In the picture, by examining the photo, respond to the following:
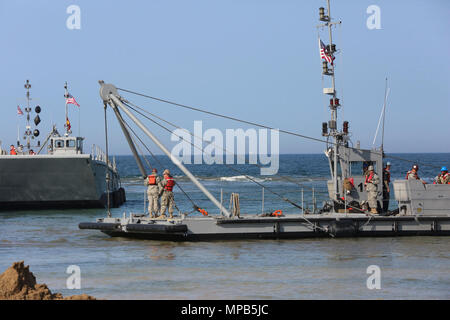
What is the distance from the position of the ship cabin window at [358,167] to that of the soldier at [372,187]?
0.64m

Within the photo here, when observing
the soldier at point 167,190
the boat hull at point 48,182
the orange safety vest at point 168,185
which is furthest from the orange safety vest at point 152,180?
the boat hull at point 48,182

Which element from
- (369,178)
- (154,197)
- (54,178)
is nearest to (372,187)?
(369,178)

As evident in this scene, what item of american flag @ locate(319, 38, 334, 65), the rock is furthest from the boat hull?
the rock

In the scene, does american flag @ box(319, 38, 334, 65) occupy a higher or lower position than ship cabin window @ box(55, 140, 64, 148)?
higher

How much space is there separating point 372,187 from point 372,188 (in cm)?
3

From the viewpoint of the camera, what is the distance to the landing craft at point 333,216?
18812 mm

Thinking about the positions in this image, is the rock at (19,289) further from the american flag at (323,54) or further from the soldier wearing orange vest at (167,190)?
the american flag at (323,54)

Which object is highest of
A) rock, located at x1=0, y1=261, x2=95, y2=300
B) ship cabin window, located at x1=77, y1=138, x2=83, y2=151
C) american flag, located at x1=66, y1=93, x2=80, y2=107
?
american flag, located at x1=66, y1=93, x2=80, y2=107

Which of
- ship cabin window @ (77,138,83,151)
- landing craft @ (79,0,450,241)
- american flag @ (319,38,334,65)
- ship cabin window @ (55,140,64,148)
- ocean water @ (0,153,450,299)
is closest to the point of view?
ocean water @ (0,153,450,299)

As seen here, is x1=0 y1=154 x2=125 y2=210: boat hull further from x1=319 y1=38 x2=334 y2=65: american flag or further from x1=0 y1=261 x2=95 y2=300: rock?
x1=0 y1=261 x2=95 y2=300: rock

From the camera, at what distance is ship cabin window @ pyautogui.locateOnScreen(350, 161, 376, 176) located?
2045cm
